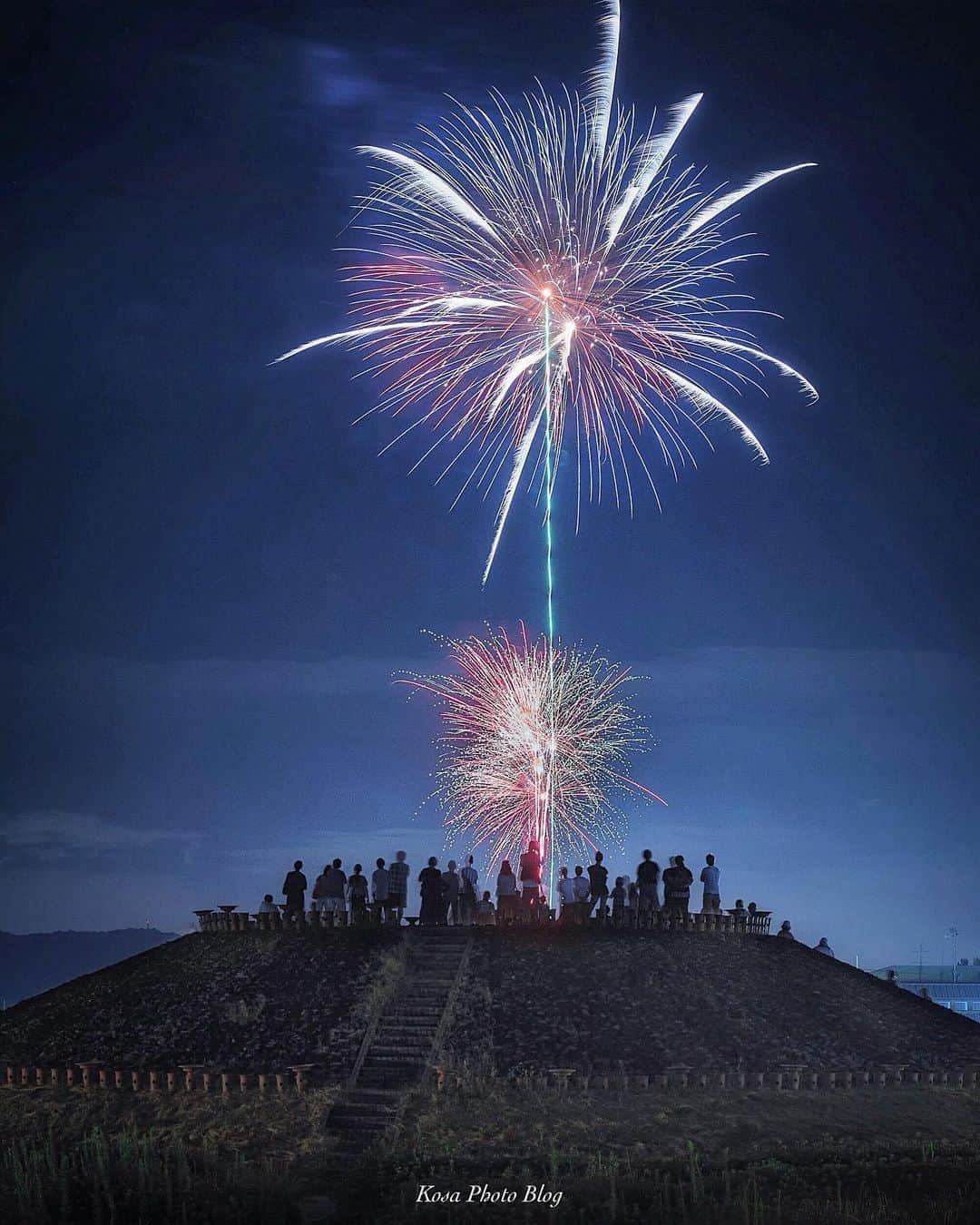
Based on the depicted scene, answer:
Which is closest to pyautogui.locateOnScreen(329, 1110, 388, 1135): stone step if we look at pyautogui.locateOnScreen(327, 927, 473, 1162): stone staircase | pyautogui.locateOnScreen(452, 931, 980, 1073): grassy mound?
pyautogui.locateOnScreen(327, 927, 473, 1162): stone staircase

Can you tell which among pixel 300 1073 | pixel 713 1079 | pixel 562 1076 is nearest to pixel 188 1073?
pixel 300 1073

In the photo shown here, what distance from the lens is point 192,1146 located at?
86.4 feet

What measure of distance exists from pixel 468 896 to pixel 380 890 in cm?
265

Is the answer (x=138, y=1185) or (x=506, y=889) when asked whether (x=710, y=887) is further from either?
(x=138, y=1185)

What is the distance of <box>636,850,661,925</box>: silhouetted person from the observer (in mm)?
35969

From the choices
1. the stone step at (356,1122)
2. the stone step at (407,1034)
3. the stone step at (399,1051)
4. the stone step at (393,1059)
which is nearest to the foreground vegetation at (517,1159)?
the stone step at (356,1122)

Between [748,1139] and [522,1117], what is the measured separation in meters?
4.51

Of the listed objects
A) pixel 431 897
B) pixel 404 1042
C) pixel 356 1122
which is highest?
pixel 431 897

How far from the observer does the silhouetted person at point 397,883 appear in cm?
3584

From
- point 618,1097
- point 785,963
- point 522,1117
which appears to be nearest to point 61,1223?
point 522,1117

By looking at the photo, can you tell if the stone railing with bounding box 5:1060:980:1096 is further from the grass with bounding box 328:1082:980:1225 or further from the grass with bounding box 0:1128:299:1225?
the grass with bounding box 0:1128:299:1225

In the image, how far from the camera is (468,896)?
36969 mm

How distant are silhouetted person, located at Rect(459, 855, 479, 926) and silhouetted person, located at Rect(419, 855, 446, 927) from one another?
1.10m

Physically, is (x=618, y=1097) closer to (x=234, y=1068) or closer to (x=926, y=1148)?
(x=926, y=1148)
